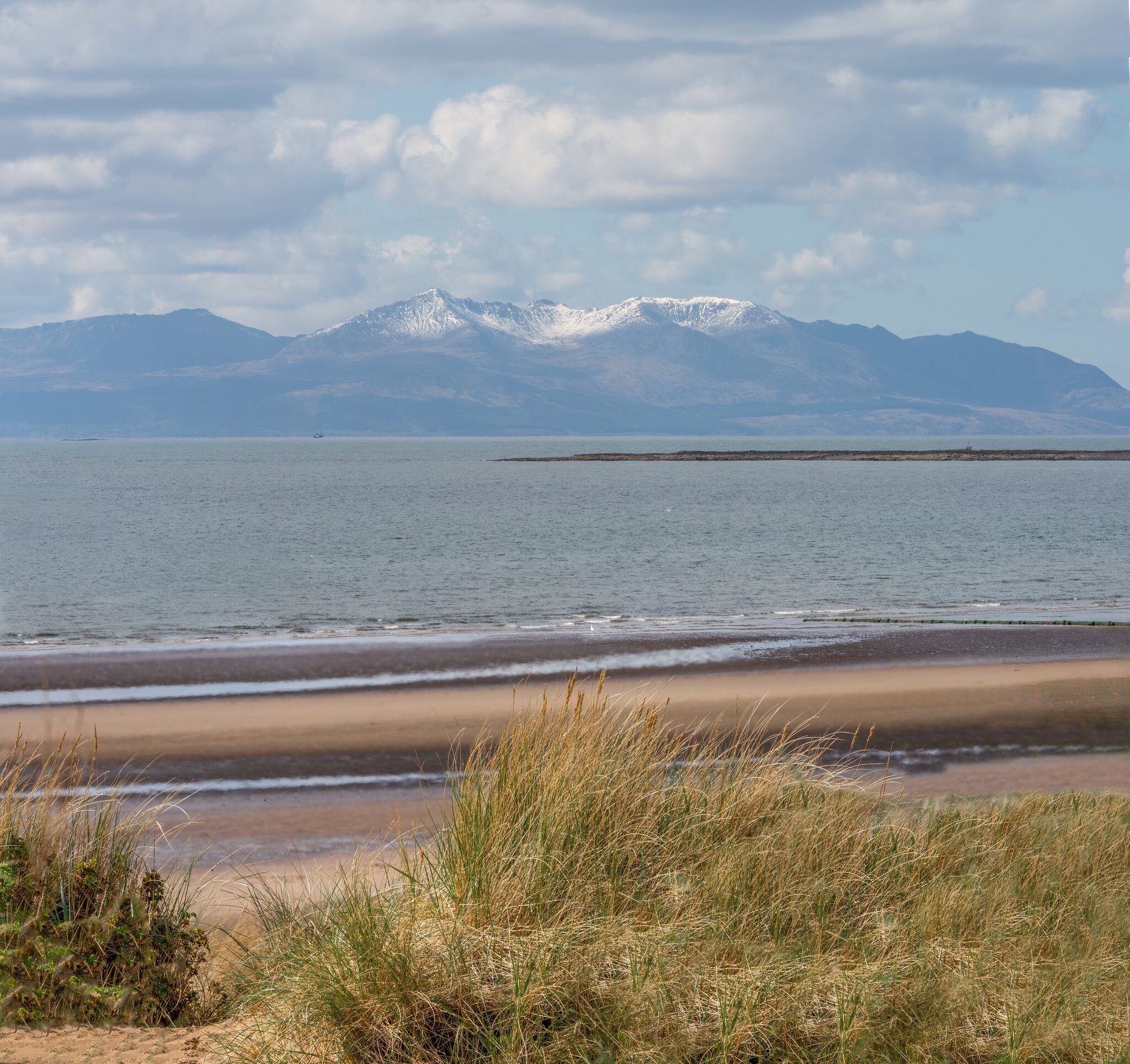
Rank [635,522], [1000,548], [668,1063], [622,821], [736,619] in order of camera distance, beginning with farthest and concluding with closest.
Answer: [635,522] < [1000,548] < [736,619] < [622,821] < [668,1063]

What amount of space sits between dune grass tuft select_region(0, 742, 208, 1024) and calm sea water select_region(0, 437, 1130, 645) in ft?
81.0

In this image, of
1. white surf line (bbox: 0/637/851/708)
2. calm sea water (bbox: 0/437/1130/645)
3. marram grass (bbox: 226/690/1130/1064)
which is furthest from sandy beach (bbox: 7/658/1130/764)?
calm sea water (bbox: 0/437/1130/645)

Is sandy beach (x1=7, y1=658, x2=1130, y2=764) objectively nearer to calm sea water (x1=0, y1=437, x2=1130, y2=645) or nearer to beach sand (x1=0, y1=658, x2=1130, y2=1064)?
beach sand (x1=0, y1=658, x2=1130, y2=1064)

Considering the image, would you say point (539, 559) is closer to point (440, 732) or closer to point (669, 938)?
point (440, 732)

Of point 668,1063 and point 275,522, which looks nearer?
point 668,1063

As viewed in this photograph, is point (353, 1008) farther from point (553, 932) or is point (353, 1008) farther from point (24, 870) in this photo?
point (24, 870)

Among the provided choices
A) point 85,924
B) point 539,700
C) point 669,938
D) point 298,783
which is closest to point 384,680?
point 539,700

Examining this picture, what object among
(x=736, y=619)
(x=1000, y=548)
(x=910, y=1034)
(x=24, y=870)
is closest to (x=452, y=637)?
(x=736, y=619)

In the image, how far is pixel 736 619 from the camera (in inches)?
1320

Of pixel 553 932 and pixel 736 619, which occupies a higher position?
pixel 553 932

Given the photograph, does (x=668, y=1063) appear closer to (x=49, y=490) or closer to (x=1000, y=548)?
(x=1000, y=548)

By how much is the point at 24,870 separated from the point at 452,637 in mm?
22713

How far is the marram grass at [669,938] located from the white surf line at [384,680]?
14.4 metres

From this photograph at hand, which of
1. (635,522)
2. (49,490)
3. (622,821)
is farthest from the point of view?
(49,490)
